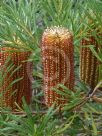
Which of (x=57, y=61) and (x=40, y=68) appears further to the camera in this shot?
(x=40, y=68)

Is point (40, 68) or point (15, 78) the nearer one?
point (15, 78)

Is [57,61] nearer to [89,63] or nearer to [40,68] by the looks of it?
[89,63]

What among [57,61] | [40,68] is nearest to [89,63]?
[57,61]

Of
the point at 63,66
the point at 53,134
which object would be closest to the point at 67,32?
the point at 63,66
